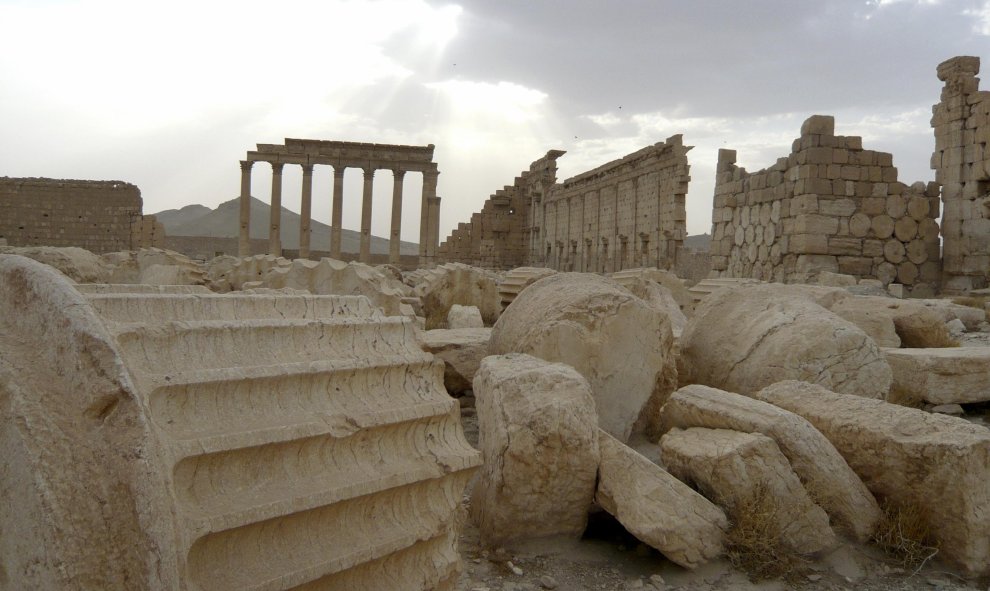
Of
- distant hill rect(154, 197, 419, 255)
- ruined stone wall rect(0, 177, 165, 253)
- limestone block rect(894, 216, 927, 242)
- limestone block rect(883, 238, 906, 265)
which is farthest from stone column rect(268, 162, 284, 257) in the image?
distant hill rect(154, 197, 419, 255)

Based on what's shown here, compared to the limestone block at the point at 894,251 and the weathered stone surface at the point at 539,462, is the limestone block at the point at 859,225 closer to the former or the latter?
the limestone block at the point at 894,251

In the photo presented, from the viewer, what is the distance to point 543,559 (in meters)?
3.13

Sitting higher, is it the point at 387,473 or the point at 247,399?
the point at 247,399

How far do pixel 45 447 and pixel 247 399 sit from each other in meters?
0.69

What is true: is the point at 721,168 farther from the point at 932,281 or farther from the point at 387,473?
the point at 387,473

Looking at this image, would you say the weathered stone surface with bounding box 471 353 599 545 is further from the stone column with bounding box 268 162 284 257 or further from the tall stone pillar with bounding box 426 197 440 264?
the stone column with bounding box 268 162 284 257

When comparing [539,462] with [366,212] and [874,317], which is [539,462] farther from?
[366,212]

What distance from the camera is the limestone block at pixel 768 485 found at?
10.2ft

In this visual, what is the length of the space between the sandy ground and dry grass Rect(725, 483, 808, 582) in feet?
0.13

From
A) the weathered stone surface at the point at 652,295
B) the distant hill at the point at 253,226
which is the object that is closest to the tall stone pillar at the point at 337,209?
the weathered stone surface at the point at 652,295

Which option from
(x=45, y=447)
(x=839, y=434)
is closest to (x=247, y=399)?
(x=45, y=447)

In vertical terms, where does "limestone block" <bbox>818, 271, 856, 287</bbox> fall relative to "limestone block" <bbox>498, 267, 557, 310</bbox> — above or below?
above

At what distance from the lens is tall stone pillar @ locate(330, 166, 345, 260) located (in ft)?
96.7

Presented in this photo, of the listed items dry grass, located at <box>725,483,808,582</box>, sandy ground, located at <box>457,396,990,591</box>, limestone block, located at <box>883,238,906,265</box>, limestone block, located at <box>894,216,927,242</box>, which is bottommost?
sandy ground, located at <box>457,396,990,591</box>
